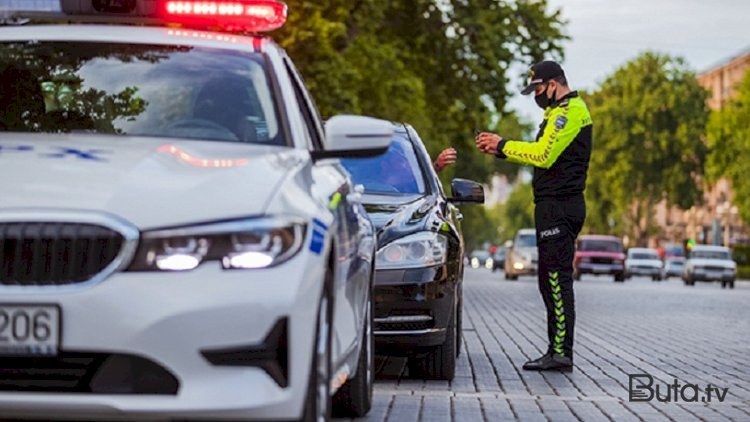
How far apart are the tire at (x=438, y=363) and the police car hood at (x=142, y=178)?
4791mm

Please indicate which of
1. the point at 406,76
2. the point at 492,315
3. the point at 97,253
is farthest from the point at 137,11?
the point at 406,76

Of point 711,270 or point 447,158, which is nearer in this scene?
point 447,158

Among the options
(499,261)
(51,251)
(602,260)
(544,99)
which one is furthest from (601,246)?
(51,251)

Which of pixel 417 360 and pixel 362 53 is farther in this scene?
pixel 362 53

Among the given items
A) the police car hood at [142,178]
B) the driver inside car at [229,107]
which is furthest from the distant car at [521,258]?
the police car hood at [142,178]

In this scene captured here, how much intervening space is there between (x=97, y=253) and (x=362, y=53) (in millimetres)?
35762

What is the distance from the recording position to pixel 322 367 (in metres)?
6.18

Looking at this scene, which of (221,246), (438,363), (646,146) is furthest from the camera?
(646,146)

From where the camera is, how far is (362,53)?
135 ft

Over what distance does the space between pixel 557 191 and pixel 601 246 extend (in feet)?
188

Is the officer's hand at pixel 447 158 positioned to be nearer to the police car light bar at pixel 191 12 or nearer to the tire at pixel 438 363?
the tire at pixel 438 363

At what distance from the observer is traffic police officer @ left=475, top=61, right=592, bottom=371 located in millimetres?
12344

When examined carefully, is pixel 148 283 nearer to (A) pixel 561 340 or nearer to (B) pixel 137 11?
(B) pixel 137 11

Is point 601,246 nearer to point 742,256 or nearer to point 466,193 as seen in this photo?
point 742,256
